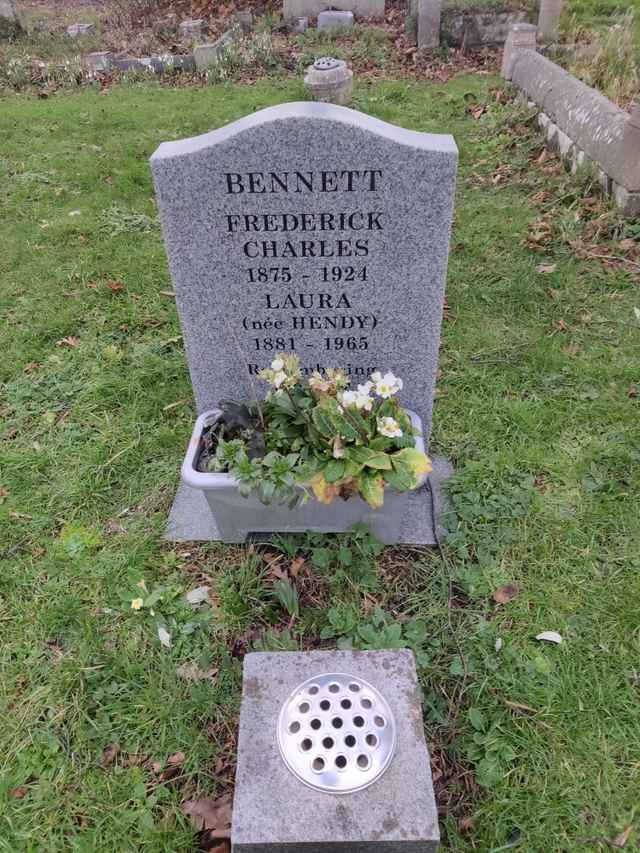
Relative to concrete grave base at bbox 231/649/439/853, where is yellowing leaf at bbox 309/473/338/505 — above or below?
above

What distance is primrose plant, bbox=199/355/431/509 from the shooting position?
2117mm

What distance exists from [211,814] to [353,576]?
3.11ft

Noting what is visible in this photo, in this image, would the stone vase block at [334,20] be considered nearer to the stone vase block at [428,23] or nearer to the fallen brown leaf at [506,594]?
the stone vase block at [428,23]

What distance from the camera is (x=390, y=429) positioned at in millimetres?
2121

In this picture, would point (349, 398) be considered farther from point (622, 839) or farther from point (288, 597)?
point (622, 839)

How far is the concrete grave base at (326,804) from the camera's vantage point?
1447mm

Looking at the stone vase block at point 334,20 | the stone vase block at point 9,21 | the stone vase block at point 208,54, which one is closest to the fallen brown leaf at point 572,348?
the stone vase block at point 208,54

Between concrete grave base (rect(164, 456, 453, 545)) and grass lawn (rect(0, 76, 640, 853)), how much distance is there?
0.06 m

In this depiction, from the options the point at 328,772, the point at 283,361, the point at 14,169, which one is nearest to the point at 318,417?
the point at 283,361

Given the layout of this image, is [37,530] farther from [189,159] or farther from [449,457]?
[449,457]

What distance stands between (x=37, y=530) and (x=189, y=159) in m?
1.68

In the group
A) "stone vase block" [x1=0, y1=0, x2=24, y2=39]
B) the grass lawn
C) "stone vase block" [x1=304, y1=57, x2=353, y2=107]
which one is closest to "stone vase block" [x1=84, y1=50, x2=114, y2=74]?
"stone vase block" [x1=0, y1=0, x2=24, y2=39]

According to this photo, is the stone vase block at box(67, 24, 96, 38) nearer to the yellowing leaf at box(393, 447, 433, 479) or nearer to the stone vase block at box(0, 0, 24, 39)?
the stone vase block at box(0, 0, 24, 39)

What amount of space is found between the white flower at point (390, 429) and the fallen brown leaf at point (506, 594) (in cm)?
76
